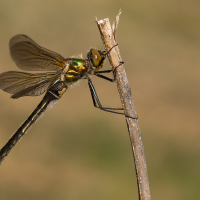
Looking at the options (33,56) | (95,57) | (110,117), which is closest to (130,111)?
(95,57)

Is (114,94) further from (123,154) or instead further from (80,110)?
(123,154)

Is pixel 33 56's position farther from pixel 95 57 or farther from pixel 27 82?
pixel 95 57

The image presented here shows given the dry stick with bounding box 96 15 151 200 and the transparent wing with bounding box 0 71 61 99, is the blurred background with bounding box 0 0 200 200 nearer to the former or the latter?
the transparent wing with bounding box 0 71 61 99

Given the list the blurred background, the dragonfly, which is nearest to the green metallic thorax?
the dragonfly

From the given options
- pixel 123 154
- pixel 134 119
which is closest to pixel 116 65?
pixel 134 119

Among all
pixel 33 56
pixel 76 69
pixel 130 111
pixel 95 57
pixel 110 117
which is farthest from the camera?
pixel 110 117

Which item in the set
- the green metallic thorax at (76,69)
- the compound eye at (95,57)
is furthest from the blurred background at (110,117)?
the compound eye at (95,57)
